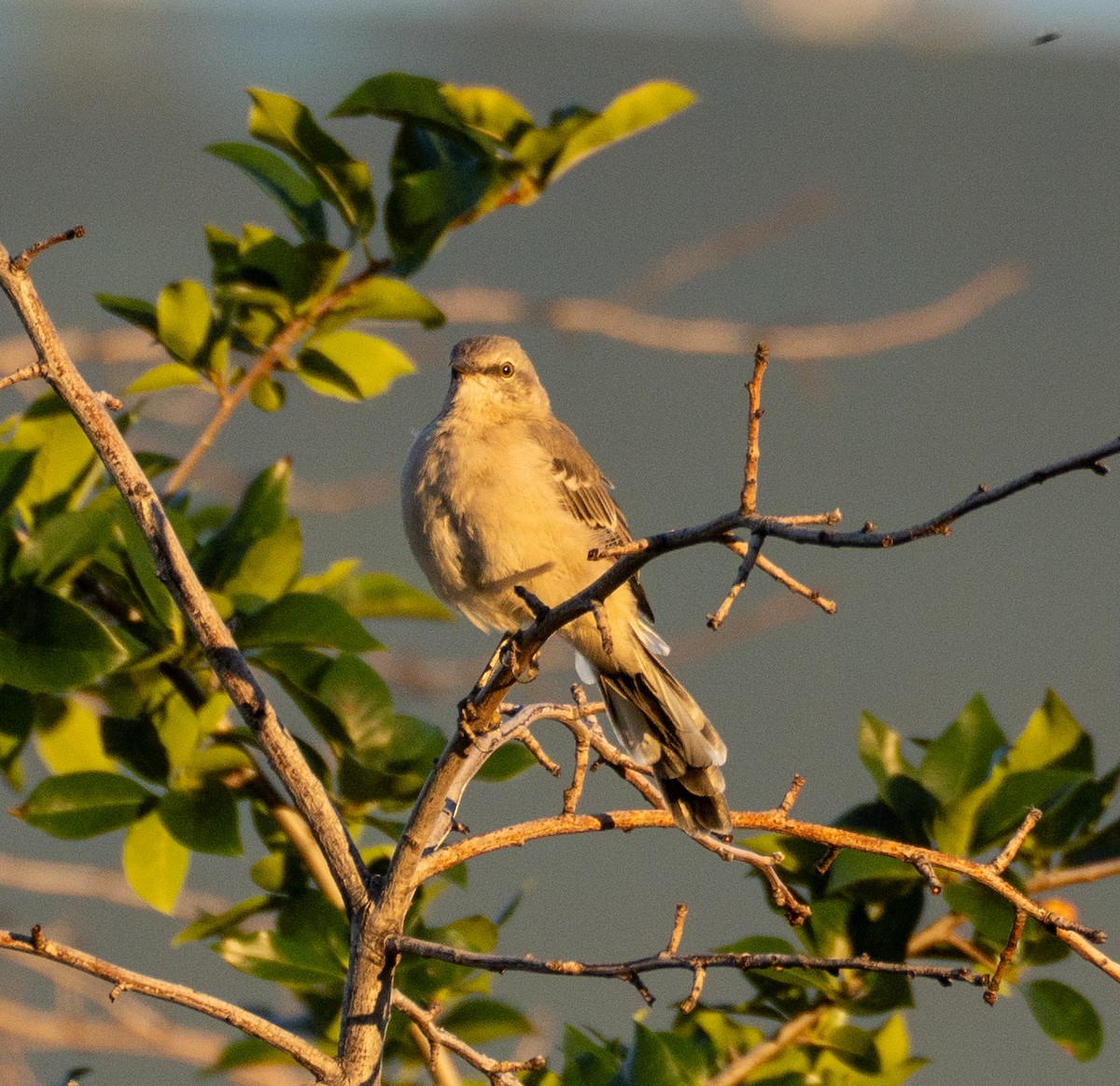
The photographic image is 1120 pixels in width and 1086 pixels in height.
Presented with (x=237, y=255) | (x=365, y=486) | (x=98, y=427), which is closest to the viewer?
(x=98, y=427)

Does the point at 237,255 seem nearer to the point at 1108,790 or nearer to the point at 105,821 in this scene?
the point at 105,821

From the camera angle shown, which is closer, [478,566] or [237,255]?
[237,255]

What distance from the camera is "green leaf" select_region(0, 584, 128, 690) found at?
2.06 m

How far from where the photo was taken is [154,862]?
7.32 feet

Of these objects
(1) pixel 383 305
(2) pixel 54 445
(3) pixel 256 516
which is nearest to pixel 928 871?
(3) pixel 256 516

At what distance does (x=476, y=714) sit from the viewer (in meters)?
1.75

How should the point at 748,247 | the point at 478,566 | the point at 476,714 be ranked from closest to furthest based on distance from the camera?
the point at 476,714 < the point at 478,566 < the point at 748,247

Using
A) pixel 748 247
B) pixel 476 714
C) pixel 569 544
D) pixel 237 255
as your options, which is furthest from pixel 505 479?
pixel 476 714

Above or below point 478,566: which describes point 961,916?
below

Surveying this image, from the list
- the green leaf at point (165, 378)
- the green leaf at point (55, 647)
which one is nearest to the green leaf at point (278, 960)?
the green leaf at point (55, 647)

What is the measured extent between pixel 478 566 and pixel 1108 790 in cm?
123

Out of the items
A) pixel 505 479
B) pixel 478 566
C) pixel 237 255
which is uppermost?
pixel 237 255

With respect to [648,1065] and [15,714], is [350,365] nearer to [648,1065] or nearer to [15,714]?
[15,714]

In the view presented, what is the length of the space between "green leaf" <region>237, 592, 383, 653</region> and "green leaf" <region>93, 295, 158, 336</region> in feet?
2.15
